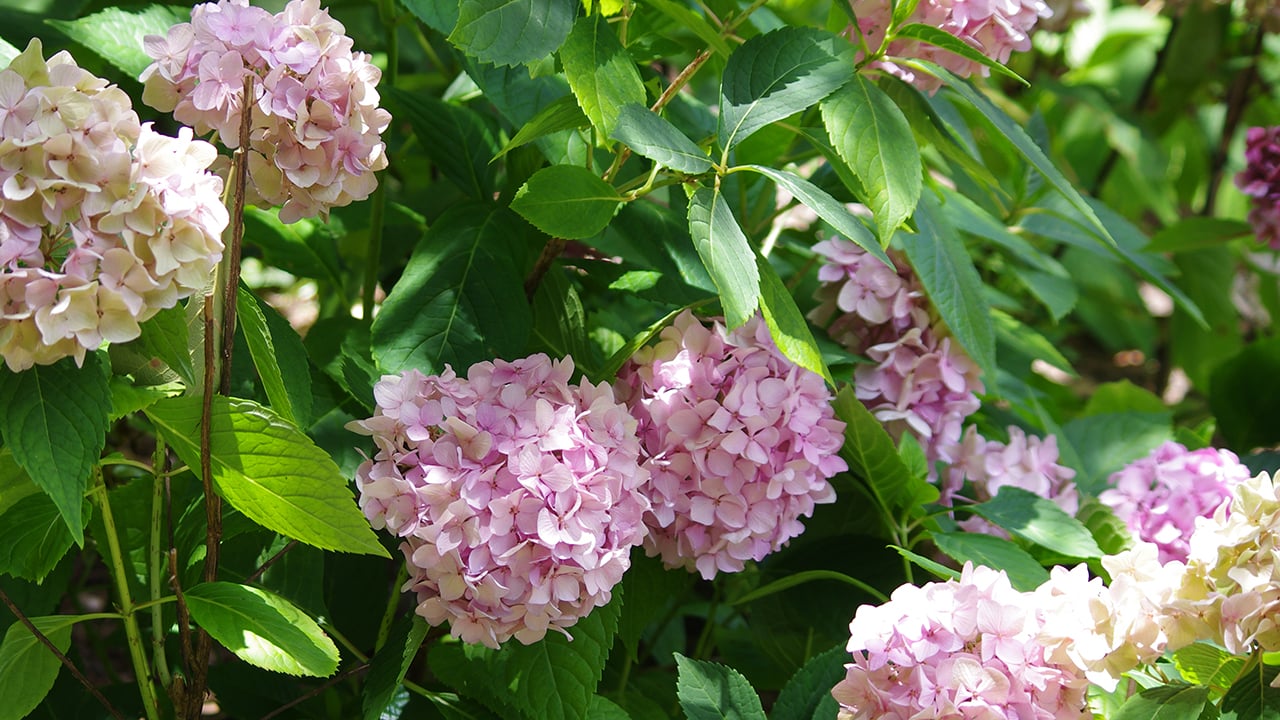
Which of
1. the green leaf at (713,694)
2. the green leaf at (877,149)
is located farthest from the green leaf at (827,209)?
the green leaf at (713,694)

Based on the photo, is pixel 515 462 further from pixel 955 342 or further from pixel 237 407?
pixel 955 342

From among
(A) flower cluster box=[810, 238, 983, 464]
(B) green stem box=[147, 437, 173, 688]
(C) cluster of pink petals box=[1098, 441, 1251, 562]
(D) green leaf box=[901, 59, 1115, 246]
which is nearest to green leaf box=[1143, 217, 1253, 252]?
(C) cluster of pink petals box=[1098, 441, 1251, 562]

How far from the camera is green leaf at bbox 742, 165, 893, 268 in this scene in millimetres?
862

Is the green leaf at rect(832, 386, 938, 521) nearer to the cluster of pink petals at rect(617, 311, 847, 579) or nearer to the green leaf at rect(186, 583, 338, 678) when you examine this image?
the cluster of pink petals at rect(617, 311, 847, 579)

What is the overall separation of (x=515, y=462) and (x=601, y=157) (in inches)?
16.0

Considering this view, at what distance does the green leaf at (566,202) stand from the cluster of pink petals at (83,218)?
241mm

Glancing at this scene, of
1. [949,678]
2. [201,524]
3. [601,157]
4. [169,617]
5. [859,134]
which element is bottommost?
[169,617]

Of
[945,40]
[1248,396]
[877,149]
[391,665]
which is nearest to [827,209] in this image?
[877,149]

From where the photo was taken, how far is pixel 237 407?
81 cm

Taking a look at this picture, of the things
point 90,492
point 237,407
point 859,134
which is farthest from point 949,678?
point 90,492

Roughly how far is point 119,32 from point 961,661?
0.94 metres

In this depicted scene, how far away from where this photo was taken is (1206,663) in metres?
0.90

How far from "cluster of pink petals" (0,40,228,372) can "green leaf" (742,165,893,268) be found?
0.40 metres

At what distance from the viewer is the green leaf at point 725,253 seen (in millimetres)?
796
